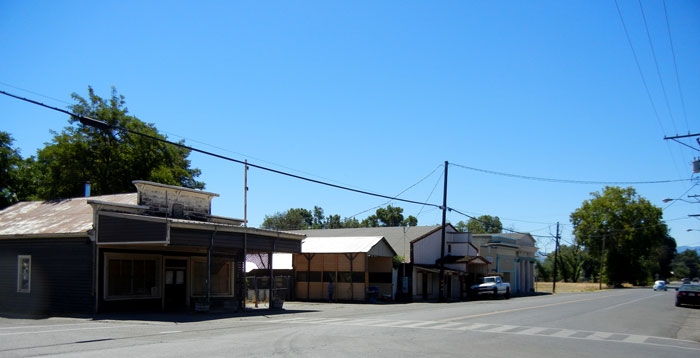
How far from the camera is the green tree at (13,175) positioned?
45688 mm

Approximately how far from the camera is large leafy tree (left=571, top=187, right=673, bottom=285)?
90250mm

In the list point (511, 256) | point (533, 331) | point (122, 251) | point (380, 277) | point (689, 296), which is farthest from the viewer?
point (511, 256)

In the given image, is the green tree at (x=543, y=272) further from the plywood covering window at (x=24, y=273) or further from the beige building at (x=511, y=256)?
the plywood covering window at (x=24, y=273)

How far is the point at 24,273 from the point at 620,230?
3444 inches

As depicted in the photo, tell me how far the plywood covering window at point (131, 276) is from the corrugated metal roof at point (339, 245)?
12967mm

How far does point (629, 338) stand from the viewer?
16.5 meters

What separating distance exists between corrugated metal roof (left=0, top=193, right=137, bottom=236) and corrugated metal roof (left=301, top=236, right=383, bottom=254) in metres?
14.6

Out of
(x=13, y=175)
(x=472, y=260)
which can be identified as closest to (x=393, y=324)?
(x=472, y=260)

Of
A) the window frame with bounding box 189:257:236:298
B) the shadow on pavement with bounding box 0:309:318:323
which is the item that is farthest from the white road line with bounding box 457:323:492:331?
the window frame with bounding box 189:257:236:298

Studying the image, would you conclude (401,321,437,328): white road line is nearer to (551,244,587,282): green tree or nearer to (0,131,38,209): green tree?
(0,131,38,209): green tree

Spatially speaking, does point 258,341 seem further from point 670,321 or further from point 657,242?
point 657,242

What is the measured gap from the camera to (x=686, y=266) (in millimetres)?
183750

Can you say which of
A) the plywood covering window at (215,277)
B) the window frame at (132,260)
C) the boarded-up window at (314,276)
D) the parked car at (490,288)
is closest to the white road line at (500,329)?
the window frame at (132,260)

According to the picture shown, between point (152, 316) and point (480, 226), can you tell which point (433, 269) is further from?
point (480, 226)
